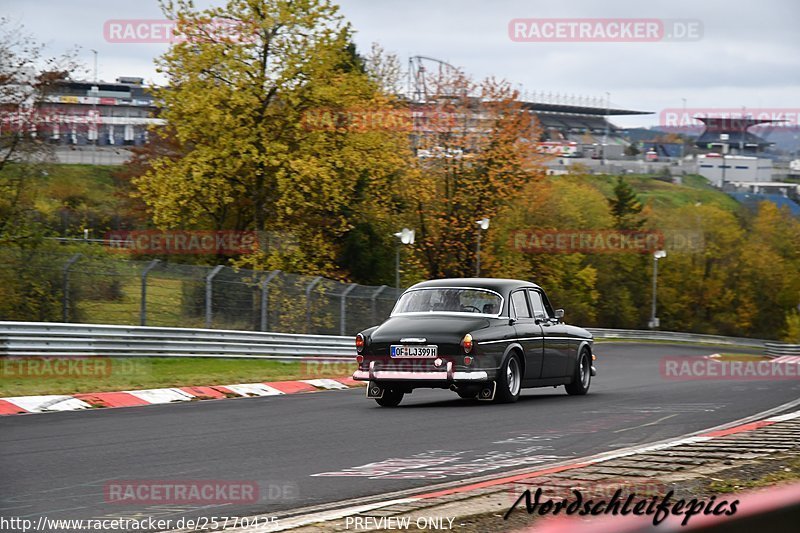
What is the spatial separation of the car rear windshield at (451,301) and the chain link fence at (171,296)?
333 inches

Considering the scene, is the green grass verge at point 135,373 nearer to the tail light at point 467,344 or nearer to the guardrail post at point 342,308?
the guardrail post at point 342,308

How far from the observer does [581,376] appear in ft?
56.1

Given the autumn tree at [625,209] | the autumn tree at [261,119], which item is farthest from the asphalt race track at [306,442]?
the autumn tree at [625,209]

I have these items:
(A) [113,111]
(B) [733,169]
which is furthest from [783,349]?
(B) [733,169]

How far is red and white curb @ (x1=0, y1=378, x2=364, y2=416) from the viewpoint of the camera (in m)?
13.9

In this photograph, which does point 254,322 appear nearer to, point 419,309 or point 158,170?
point 419,309

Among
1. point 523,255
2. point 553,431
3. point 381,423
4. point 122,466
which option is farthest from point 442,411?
point 523,255

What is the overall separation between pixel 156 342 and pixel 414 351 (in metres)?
9.48

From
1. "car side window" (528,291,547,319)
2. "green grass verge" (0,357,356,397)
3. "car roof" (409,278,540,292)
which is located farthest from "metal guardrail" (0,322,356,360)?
"car side window" (528,291,547,319)

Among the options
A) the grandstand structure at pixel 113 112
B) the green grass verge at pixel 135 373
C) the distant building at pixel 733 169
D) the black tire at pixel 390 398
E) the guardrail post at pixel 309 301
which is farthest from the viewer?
the distant building at pixel 733 169

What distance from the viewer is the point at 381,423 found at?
12031 mm

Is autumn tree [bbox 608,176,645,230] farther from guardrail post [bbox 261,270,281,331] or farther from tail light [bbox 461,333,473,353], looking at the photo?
tail light [bbox 461,333,473,353]

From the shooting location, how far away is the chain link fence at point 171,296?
68.2 feet

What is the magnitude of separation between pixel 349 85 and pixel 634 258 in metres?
67.0
